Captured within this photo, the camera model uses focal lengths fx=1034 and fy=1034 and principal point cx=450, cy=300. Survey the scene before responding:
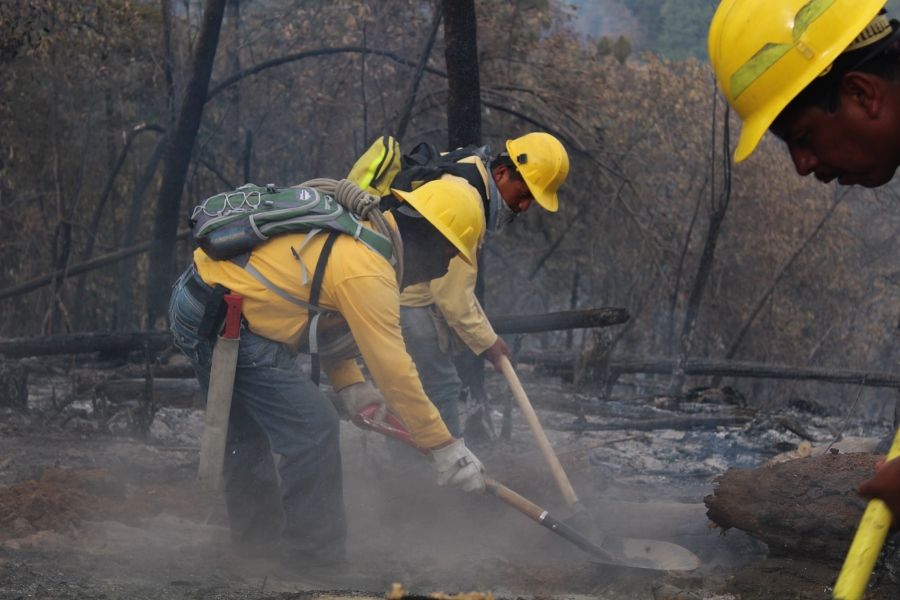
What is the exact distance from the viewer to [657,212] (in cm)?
1237

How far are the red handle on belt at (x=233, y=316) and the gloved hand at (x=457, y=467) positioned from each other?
1.05m

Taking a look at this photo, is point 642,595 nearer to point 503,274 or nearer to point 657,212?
point 657,212

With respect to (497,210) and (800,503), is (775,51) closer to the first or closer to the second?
(800,503)

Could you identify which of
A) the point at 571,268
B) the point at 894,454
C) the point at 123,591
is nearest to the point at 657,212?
the point at 571,268

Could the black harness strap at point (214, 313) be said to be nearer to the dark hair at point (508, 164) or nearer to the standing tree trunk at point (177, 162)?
the dark hair at point (508, 164)

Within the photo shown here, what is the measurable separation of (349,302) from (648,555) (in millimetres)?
2016

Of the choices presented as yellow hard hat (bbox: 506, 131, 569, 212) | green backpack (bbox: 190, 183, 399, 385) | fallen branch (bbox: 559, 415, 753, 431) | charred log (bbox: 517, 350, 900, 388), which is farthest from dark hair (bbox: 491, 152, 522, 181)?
charred log (bbox: 517, 350, 900, 388)

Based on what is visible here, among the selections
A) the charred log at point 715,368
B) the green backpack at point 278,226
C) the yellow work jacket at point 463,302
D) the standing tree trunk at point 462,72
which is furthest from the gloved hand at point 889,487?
the charred log at point 715,368

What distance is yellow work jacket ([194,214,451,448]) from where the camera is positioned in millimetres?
4312

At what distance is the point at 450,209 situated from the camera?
4.68 metres

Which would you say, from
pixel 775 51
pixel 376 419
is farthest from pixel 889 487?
pixel 376 419

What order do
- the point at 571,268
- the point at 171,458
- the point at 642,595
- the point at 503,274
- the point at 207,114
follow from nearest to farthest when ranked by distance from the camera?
the point at 642,595
the point at 171,458
the point at 207,114
the point at 571,268
the point at 503,274

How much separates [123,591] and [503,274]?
1520 centimetres

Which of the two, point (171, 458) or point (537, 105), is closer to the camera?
point (171, 458)
